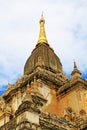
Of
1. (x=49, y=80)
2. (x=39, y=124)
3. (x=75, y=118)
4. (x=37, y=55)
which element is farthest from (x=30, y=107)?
(x=37, y=55)

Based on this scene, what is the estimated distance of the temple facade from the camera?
22016 mm

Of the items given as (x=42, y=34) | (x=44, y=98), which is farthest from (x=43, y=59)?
(x=44, y=98)

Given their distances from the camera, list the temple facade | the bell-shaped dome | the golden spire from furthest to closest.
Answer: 1. the golden spire
2. the bell-shaped dome
3. the temple facade

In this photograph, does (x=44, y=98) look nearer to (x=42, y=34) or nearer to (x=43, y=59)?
(x=43, y=59)

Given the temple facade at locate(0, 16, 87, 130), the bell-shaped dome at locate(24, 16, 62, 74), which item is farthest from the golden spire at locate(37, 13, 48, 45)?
the bell-shaped dome at locate(24, 16, 62, 74)

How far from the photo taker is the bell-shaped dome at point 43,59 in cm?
3641

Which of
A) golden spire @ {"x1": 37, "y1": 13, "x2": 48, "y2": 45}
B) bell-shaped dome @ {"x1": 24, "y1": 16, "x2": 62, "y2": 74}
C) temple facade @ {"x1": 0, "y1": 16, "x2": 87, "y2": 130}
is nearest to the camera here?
temple facade @ {"x1": 0, "y1": 16, "x2": 87, "y2": 130}

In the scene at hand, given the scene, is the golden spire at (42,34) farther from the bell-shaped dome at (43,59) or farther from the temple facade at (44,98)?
the bell-shaped dome at (43,59)

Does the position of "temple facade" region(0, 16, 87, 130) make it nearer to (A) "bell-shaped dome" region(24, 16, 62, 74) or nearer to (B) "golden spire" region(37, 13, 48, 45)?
(A) "bell-shaped dome" region(24, 16, 62, 74)

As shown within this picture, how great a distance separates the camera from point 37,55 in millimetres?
38188

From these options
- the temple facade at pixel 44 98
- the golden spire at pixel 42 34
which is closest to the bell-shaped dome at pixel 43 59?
the temple facade at pixel 44 98

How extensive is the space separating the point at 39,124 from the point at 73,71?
1046 centimetres

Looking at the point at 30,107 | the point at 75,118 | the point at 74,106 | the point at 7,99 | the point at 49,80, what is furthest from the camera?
the point at 7,99

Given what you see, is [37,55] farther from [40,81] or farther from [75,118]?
[75,118]
